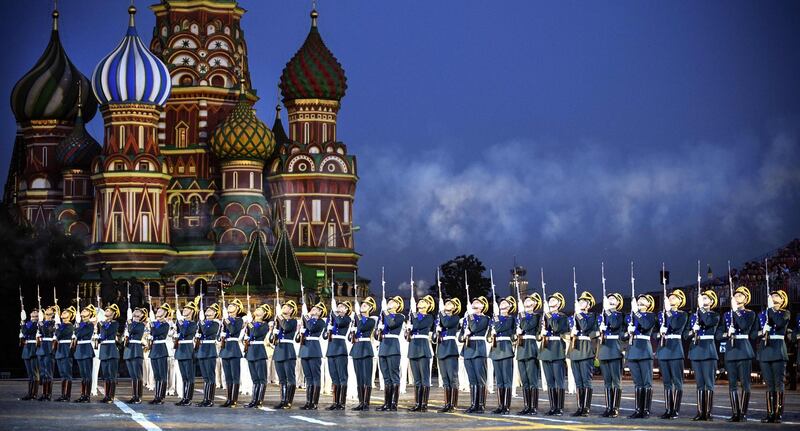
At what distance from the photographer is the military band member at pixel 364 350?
80.5 feet

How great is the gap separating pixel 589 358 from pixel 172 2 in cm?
6059

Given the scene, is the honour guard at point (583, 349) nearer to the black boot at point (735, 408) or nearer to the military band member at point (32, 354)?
the black boot at point (735, 408)

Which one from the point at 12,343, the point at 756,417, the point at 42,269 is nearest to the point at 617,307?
the point at 756,417

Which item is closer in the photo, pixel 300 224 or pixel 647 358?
pixel 647 358

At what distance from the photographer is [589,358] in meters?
22.9

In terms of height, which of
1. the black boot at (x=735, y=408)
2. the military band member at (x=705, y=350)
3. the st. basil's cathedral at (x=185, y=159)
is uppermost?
the st. basil's cathedral at (x=185, y=159)

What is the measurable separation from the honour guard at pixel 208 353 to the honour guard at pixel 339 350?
7.64ft

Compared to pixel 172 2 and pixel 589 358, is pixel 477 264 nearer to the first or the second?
pixel 172 2

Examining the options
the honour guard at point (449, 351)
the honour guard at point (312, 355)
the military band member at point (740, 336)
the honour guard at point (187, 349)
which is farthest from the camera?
the honour guard at point (187, 349)

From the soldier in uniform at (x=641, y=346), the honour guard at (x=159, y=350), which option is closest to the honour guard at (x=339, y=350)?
the honour guard at (x=159, y=350)

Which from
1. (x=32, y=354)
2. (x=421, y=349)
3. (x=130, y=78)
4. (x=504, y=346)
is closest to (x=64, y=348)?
(x=32, y=354)

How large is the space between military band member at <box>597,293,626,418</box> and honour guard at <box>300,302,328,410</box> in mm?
4516

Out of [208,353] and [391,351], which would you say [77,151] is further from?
[391,351]

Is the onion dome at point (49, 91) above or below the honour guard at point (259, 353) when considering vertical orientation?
above
